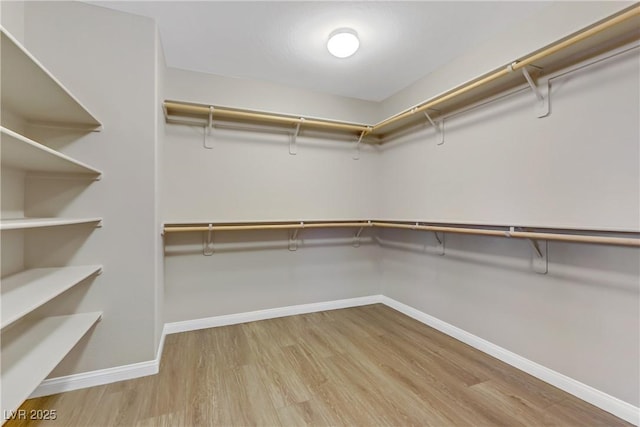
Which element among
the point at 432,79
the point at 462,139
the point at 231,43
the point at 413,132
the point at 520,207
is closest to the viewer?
the point at 520,207

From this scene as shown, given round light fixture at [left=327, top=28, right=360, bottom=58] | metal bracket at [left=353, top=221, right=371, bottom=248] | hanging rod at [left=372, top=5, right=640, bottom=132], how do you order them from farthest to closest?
metal bracket at [left=353, top=221, right=371, bottom=248], round light fixture at [left=327, top=28, right=360, bottom=58], hanging rod at [left=372, top=5, right=640, bottom=132]

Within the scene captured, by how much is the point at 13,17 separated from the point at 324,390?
2.75 m

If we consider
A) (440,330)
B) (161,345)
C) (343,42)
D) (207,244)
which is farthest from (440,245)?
(161,345)

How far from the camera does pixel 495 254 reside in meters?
2.11

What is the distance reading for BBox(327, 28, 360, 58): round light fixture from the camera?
2.02 metres

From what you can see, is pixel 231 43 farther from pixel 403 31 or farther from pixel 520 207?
pixel 520 207

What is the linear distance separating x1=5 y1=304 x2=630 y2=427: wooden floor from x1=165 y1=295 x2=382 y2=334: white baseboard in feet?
0.61

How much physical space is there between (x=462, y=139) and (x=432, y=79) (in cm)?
71

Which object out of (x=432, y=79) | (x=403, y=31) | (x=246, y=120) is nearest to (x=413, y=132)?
(x=432, y=79)

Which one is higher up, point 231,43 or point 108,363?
point 231,43

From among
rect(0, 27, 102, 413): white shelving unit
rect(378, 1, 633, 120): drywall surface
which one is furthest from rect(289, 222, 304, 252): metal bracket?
rect(378, 1, 633, 120): drywall surface

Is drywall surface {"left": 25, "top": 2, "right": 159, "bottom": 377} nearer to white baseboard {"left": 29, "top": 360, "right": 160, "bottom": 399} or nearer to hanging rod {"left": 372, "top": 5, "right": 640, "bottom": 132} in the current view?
white baseboard {"left": 29, "top": 360, "right": 160, "bottom": 399}

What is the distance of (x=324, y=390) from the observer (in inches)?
67.1

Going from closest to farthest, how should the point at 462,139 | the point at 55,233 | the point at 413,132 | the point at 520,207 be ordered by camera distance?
the point at 55,233 < the point at 520,207 < the point at 462,139 < the point at 413,132
